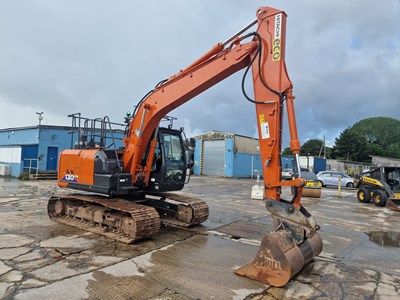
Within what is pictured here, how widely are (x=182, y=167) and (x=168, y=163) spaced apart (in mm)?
502

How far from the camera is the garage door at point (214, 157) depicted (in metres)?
33.9

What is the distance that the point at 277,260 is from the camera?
14.8 feet

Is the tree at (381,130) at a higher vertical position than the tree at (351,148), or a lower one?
higher

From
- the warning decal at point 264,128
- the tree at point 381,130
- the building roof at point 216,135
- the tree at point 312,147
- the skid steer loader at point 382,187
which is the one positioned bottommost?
the skid steer loader at point 382,187

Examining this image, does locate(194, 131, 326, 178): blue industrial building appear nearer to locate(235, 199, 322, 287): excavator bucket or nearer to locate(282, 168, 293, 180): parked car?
locate(282, 168, 293, 180): parked car

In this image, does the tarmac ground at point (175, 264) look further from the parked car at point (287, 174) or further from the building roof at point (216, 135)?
the building roof at point (216, 135)

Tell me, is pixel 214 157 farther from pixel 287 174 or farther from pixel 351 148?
pixel 351 148

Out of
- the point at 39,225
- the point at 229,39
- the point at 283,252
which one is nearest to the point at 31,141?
the point at 39,225

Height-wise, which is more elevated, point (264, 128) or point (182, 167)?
point (264, 128)

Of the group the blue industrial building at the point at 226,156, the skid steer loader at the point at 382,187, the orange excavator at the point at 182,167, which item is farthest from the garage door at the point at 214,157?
→ the orange excavator at the point at 182,167

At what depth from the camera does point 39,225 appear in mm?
7625

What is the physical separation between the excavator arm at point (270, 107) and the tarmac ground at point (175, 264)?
15.3 inches

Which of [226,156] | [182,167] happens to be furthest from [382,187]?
[226,156]

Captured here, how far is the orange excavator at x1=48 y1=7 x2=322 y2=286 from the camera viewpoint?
4742 millimetres
